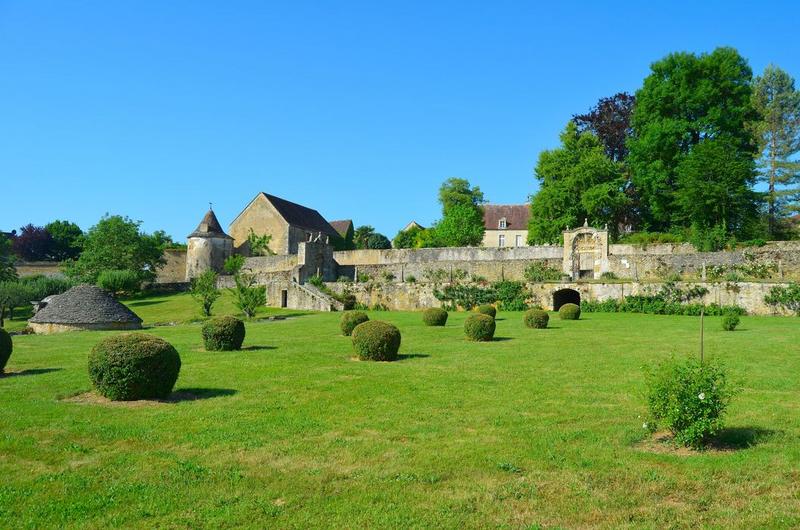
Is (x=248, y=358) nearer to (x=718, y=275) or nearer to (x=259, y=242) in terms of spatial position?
(x=718, y=275)

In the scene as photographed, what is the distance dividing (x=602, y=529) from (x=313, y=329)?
2017 cm

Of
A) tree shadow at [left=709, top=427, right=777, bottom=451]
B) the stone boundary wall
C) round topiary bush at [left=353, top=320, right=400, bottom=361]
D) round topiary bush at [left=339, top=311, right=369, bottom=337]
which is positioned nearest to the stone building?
the stone boundary wall

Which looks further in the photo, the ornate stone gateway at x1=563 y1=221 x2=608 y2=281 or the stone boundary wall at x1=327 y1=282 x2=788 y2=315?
the ornate stone gateway at x1=563 y1=221 x2=608 y2=281

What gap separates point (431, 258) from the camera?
155ft

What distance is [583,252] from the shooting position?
38.8 meters

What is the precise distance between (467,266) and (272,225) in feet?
74.8

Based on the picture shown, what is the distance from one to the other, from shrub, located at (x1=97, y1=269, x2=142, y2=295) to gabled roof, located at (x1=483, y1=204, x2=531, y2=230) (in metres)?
33.1

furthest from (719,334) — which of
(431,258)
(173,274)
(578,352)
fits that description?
(173,274)

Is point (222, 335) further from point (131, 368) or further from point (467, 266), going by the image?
point (467, 266)

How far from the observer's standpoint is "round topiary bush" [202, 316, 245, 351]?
57.9ft

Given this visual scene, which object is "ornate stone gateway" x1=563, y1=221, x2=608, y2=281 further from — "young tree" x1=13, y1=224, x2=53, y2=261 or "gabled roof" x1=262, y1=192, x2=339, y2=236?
"young tree" x1=13, y1=224, x2=53, y2=261

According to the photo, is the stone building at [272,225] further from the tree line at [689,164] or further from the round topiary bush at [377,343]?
the round topiary bush at [377,343]

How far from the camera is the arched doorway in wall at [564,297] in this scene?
35469 millimetres

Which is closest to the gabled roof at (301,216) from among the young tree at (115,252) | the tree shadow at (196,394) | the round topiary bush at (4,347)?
→ the young tree at (115,252)
